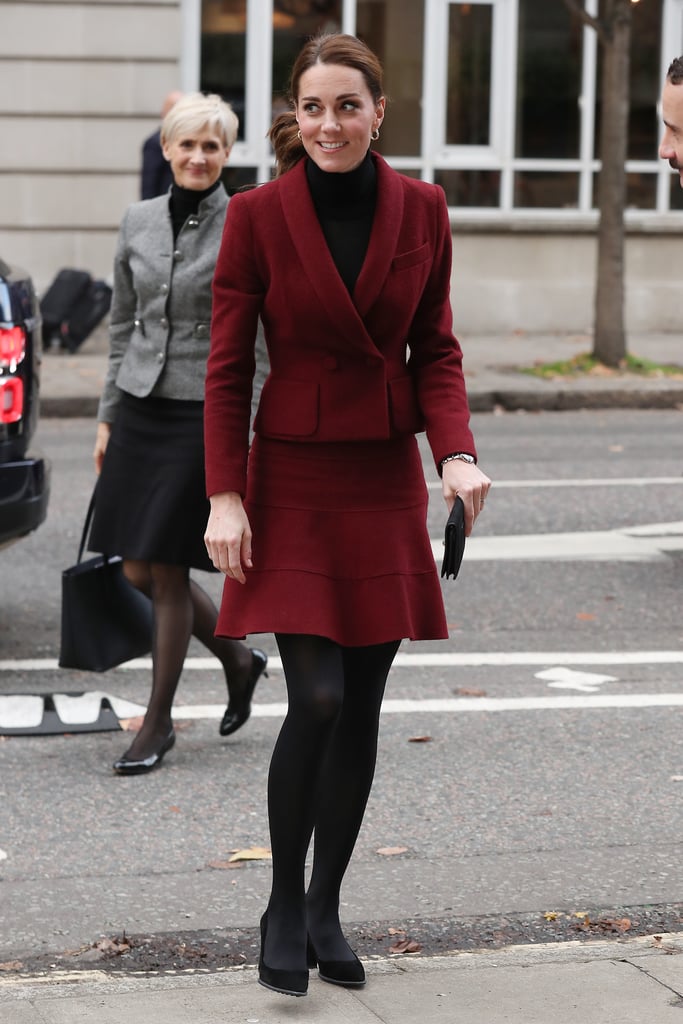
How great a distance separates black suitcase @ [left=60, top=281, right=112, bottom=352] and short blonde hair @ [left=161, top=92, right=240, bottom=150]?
11517 millimetres

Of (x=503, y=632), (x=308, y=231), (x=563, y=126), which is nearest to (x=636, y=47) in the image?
(x=563, y=126)

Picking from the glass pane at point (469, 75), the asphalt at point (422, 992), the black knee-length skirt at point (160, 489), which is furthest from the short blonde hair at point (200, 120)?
the glass pane at point (469, 75)

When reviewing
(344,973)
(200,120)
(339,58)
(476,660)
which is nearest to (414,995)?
(344,973)

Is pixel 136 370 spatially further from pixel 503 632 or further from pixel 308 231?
pixel 503 632

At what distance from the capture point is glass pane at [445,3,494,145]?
19.6 m

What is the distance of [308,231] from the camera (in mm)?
3596

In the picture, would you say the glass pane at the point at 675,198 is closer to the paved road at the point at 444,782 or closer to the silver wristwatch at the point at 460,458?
the paved road at the point at 444,782

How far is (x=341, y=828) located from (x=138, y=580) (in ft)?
6.24

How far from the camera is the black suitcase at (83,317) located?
55.7 feet

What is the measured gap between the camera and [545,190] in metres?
20.0

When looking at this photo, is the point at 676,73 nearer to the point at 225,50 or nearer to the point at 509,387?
the point at 509,387

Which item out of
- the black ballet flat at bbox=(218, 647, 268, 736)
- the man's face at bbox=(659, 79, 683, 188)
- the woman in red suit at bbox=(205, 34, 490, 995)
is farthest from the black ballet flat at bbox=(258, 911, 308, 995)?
the black ballet flat at bbox=(218, 647, 268, 736)

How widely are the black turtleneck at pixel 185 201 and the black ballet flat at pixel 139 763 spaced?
1.53 metres

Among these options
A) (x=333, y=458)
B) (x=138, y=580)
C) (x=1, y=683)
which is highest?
(x=333, y=458)
